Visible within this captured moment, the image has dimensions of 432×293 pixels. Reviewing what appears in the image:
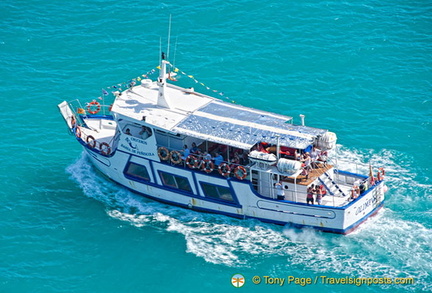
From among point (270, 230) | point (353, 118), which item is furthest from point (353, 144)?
point (270, 230)

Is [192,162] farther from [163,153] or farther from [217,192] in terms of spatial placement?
[217,192]

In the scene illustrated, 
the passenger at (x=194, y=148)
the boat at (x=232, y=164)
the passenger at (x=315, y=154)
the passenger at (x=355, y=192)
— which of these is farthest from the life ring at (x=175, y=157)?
the passenger at (x=355, y=192)

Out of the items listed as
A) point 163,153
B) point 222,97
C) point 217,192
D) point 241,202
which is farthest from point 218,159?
point 222,97

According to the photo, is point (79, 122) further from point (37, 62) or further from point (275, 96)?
point (275, 96)

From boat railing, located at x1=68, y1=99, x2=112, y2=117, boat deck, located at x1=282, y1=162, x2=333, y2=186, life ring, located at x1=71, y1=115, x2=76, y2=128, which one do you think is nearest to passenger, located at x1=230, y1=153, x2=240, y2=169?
boat deck, located at x1=282, y1=162, x2=333, y2=186

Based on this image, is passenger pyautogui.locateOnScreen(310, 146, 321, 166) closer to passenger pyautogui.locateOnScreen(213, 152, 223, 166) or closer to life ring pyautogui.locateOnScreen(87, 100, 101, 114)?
passenger pyautogui.locateOnScreen(213, 152, 223, 166)

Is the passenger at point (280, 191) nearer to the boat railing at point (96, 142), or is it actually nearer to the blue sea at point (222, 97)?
the blue sea at point (222, 97)

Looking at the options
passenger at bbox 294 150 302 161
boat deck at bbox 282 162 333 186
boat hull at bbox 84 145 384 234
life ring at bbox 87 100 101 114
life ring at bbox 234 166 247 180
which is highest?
life ring at bbox 87 100 101 114
